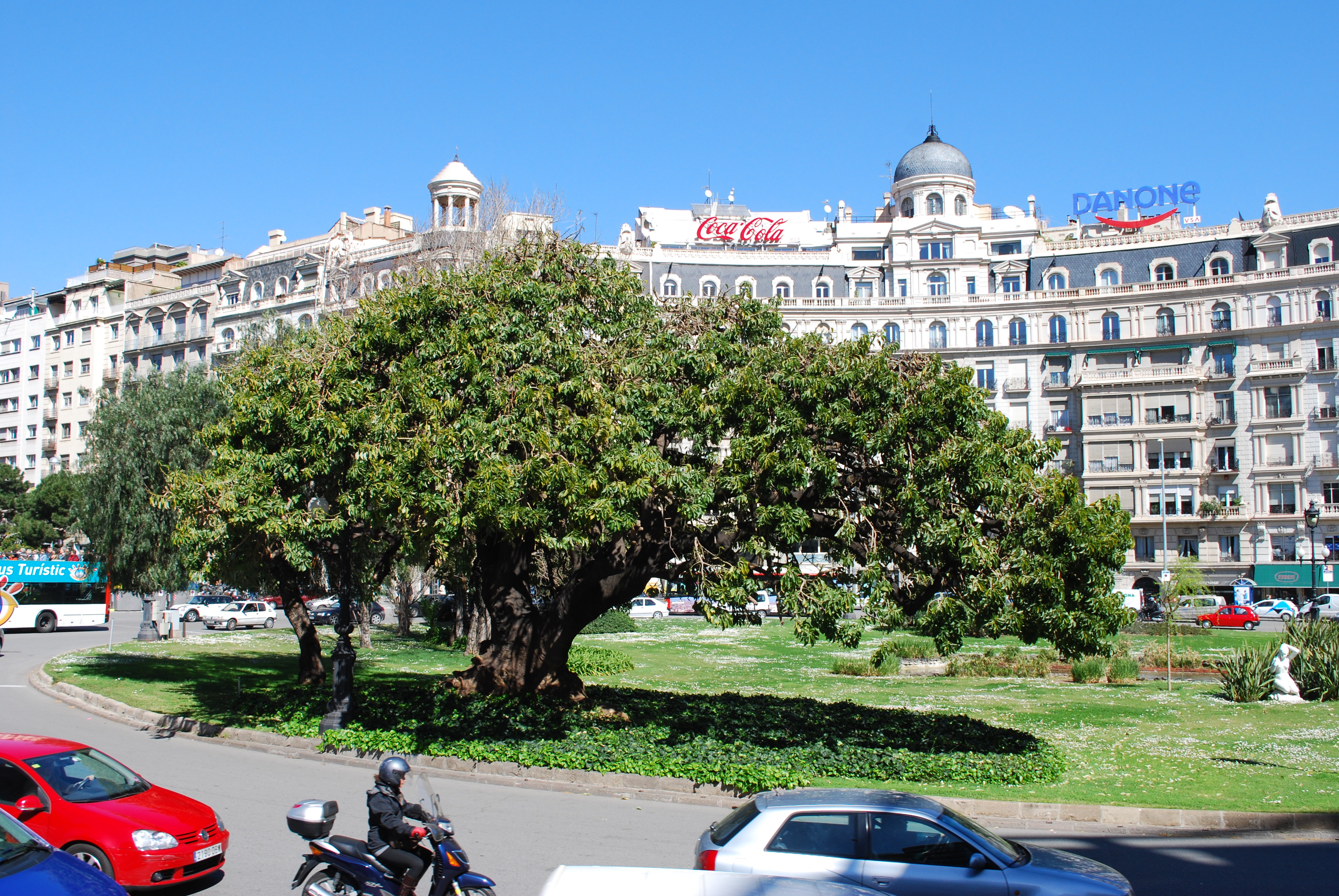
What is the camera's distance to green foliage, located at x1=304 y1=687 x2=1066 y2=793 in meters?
14.0

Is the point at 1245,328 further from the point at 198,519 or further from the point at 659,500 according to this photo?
the point at 198,519

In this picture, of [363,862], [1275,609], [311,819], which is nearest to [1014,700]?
[363,862]

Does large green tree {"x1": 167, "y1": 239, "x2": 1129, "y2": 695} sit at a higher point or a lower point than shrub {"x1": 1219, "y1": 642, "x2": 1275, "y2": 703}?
higher

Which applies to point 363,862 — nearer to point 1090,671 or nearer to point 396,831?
point 396,831

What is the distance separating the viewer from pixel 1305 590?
58094 millimetres

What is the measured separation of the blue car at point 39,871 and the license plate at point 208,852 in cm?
282

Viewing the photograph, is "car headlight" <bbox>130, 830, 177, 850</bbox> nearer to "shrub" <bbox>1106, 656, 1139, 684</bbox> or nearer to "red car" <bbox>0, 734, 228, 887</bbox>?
"red car" <bbox>0, 734, 228, 887</bbox>

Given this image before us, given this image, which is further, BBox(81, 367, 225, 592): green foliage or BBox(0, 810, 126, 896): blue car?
BBox(81, 367, 225, 592): green foliage

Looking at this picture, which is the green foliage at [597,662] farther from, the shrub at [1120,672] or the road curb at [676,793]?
the shrub at [1120,672]

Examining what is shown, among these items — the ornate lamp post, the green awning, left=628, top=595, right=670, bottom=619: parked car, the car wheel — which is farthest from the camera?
the green awning

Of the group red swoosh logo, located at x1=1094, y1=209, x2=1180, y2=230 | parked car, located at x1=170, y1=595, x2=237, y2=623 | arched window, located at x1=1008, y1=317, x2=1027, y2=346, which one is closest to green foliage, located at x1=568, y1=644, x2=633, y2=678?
parked car, located at x1=170, y1=595, x2=237, y2=623

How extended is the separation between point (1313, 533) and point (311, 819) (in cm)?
6024

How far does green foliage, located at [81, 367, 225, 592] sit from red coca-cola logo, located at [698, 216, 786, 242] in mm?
47162

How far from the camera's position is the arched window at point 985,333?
6550 centimetres
